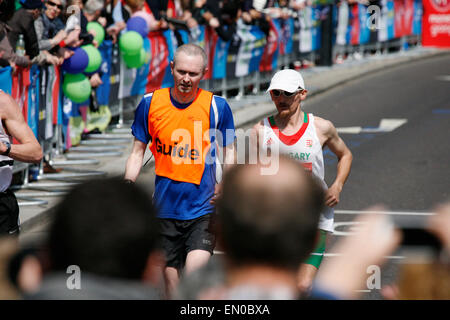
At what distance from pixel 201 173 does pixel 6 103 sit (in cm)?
123

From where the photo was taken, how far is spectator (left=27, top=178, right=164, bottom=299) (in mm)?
2311

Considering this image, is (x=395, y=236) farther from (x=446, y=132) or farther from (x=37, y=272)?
(x=446, y=132)

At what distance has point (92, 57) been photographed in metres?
12.0

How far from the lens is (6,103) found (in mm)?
5582

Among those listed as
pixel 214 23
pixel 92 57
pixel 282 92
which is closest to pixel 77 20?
pixel 92 57

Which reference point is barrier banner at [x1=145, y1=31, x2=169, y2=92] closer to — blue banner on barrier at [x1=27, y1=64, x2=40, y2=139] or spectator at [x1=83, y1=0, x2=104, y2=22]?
spectator at [x1=83, y1=0, x2=104, y2=22]

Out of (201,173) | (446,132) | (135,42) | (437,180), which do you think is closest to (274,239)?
(201,173)

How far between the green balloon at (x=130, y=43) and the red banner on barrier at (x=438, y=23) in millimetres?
4546

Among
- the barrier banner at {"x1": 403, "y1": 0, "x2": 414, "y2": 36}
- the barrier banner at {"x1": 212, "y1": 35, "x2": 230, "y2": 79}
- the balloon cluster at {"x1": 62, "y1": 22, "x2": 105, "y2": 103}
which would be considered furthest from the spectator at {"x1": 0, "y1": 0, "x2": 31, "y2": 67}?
the barrier banner at {"x1": 403, "y1": 0, "x2": 414, "y2": 36}

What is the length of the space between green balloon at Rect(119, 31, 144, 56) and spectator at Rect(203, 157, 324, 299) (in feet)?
37.7

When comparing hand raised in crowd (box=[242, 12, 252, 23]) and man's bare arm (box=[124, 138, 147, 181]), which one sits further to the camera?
hand raised in crowd (box=[242, 12, 252, 23])

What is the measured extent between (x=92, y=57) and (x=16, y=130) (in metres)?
6.46

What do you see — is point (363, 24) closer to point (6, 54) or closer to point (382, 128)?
point (382, 128)

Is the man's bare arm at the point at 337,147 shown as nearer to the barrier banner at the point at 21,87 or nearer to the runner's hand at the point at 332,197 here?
the runner's hand at the point at 332,197
